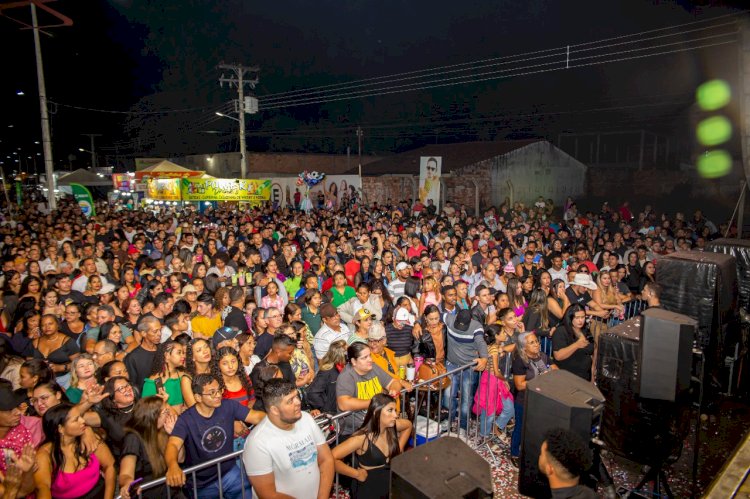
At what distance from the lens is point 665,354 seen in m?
4.20

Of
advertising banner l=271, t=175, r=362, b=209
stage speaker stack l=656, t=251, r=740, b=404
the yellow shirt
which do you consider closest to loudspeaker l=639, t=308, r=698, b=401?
stage speaker stack l=656, t=251, r=740, b=404

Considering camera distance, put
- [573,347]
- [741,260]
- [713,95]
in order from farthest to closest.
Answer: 1. [713,95]
2. [741,260]
3. [573,347]

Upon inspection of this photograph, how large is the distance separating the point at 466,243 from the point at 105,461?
25.2 ft

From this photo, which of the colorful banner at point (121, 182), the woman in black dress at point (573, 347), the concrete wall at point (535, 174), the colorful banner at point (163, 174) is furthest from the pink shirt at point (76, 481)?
the concrete wall at point (535, 174)

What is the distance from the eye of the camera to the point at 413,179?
24906mm

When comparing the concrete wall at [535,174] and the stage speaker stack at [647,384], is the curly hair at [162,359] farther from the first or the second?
the concrete wall at [535,174]

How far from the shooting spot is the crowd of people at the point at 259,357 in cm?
327

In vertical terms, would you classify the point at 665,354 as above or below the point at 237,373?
above

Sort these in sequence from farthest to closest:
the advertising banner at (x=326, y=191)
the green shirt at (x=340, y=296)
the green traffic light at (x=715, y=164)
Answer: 1. the advertising banner at (x=326, y=191)
2. the green traffic light at (x=715, y=164)
3. the green shirt at (x=340, y=296)

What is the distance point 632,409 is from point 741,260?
3418 millimetres

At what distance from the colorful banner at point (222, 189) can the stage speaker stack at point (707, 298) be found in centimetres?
1396

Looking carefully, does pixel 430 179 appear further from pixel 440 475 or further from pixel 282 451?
pixel 440 475

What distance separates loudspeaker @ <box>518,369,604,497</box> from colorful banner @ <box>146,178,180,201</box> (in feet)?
50.9

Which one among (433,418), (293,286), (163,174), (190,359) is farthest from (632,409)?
(163,174)
